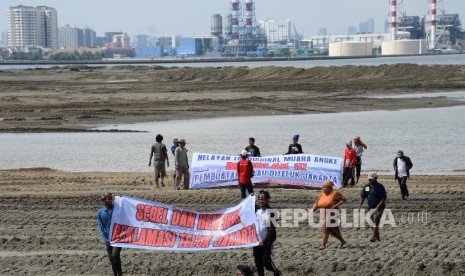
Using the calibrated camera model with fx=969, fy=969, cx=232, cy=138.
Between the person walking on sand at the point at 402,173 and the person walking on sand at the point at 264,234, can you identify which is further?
the person walking on sand at the point at 402,173

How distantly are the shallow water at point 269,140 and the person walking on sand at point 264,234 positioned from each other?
14059 mm

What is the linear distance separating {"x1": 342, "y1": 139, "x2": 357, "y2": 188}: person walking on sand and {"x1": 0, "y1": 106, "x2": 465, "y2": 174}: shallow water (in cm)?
531

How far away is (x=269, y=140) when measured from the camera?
34.6 m

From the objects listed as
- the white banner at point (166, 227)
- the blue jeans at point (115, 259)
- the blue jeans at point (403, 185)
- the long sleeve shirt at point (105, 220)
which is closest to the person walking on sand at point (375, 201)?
the white banner at point (166, 227)

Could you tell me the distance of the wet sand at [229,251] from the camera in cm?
1291

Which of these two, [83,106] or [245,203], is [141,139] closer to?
[83,106]

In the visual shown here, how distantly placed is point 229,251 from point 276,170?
22.3 ft

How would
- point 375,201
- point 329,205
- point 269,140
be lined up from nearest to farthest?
1. point 329,205
2. point 375,201
3. point 269,140

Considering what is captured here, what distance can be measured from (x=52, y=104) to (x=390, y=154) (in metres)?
27.3

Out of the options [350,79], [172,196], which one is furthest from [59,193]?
[350,79]

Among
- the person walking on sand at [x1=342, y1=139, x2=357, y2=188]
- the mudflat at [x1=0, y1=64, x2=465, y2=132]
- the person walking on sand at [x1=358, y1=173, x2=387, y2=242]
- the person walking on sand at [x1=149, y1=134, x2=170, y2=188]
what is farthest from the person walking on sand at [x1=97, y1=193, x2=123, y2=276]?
the mudflat at [x1=0, y1=64, x2=465, y2=132]

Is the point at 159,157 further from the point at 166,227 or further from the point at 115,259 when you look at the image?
the point at 115,259

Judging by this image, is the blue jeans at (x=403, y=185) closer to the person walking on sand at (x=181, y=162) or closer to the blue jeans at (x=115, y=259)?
the person walking on sand at (x=181, y=162)

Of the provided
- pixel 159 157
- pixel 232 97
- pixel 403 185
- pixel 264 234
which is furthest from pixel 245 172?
pixel 232 97
